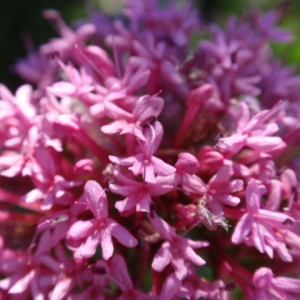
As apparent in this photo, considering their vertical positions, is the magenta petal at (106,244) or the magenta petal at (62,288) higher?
the magenta petal at (106,244)

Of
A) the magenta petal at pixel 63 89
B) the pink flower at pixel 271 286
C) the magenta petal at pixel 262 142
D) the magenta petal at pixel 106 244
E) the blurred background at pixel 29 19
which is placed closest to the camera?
the magenta petal at pixel 106 244

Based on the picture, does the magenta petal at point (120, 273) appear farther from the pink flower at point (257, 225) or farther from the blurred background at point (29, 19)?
the blurred background at point (29, 19)

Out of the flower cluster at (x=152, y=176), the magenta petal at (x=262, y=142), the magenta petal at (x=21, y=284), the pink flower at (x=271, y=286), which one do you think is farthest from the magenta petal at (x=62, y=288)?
the magenta petal at (x=262, y=142)

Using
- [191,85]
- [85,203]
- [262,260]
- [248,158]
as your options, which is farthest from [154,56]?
[262,260]

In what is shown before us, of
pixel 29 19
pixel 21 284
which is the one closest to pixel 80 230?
pixel 21 284

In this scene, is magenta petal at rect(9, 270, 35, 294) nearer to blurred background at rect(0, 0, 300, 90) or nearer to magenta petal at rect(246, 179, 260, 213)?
magenta petal at rect(246, 179, 260, 213)

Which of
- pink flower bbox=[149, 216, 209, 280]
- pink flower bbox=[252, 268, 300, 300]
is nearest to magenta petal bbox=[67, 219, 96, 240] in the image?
pink flower bbox=[149, 216, 209, 280]

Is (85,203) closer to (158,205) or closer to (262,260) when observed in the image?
(158,205)

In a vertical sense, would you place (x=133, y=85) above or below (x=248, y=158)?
above
